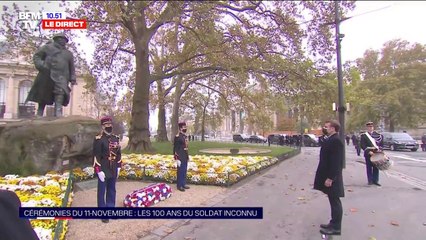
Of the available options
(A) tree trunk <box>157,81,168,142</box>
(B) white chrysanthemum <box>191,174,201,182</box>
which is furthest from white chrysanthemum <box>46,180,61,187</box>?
(A) tree trunk <box>157,81,168,142</box>

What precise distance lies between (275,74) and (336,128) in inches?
498

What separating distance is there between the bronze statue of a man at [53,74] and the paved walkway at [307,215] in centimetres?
598

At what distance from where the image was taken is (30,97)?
1016 centimetres

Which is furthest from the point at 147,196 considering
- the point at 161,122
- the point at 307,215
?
the point at 161,122

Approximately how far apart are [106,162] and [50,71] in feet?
16.4

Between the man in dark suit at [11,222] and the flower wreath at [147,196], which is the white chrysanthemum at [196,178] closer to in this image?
the flower wreath at [147,196]

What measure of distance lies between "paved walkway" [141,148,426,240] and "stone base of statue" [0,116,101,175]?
15.0 feet

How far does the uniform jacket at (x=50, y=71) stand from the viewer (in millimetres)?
9914

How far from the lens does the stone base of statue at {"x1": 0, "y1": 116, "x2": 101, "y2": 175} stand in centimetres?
882

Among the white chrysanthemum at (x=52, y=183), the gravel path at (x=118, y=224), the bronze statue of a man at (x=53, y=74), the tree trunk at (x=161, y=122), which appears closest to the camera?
the gravel path at (x=118, y=224)

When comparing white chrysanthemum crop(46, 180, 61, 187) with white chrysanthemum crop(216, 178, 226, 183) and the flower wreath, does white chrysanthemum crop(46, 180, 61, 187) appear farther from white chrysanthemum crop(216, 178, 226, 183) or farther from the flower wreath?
white chrysanthemum crop(216, 178, 226, 183)

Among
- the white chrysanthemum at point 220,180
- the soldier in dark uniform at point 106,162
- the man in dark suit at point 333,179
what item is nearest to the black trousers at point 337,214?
the man in dark suit at point 333,179

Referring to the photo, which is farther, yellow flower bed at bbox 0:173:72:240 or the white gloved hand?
the white gloved hand

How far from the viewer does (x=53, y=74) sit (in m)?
9.91
